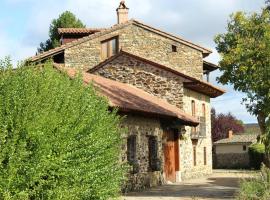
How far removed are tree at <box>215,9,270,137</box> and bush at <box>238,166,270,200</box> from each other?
123 inches

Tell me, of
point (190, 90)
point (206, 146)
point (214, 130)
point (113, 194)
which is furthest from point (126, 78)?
point (214, 130)

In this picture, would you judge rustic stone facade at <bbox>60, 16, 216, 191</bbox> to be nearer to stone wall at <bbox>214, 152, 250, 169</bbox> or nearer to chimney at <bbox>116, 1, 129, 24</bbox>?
chimney at <bbox>116, 1, 129, 24</bbox>

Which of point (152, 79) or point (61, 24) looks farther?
point (61, 24)

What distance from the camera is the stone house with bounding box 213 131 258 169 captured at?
53844 mm

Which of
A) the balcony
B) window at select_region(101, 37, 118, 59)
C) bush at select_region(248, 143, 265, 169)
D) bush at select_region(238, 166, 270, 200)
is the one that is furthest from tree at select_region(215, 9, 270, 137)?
bush at select_region(248, 143, 265, 169)

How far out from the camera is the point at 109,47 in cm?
3375

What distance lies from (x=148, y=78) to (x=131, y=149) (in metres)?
6.98

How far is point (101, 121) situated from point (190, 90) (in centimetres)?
1965

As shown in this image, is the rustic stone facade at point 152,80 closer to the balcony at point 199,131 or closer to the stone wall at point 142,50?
the stone wall at point 142,50

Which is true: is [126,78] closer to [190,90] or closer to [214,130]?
[190,90]

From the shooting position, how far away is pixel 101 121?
448 inches

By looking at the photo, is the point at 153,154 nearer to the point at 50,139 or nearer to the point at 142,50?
the point at 142,50

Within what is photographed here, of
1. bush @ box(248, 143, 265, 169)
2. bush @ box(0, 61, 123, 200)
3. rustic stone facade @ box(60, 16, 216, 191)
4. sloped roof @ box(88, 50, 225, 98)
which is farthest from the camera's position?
bush @ box(248, 143, 265, 169)

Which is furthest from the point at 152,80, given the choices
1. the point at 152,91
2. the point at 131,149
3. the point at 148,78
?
the point at 131,149
